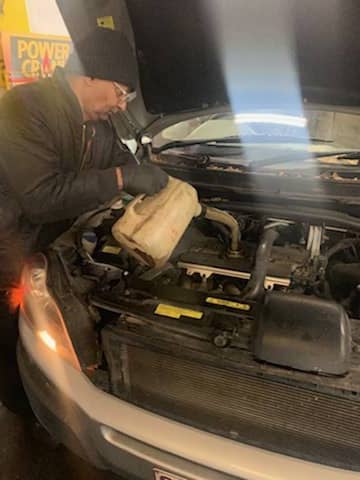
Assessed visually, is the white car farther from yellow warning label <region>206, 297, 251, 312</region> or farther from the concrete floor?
the concrete floor

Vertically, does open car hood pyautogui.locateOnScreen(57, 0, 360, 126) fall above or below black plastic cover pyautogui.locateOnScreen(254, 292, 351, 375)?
above

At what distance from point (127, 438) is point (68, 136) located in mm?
1042

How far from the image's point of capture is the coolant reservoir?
127 cm

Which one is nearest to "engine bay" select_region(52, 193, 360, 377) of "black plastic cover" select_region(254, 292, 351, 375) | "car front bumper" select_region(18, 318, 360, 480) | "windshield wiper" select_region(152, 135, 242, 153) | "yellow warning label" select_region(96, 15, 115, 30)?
"black plastic cover" select_region(254, 292, 351, 375)

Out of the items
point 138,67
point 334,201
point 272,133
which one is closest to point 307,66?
point 272,133

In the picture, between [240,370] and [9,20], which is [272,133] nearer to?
[240,370]

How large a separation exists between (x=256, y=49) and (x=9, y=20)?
5.35 feet

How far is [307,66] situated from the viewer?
1.52 metres

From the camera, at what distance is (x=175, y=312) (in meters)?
1.18

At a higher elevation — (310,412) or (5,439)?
(310,412)

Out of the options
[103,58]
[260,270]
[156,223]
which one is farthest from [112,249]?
[103,58]

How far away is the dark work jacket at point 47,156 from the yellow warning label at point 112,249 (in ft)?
0.49

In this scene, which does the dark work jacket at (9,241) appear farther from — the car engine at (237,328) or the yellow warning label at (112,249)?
the yellow warning label at (112,249)

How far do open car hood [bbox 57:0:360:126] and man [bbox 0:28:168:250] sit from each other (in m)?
0.17
